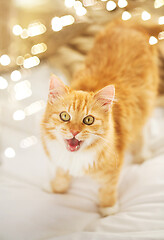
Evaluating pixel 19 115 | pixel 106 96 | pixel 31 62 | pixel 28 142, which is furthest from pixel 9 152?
pixel 106 96

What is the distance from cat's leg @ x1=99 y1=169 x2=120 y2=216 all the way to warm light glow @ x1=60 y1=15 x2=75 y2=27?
82 cm

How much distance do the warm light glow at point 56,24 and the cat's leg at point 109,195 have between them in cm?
88

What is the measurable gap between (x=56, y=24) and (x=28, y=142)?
0.68 m

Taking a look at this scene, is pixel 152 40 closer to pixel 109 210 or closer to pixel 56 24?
pixel 56 24

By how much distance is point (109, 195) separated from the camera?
0.96m

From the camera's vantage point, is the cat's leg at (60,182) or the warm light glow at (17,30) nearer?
the cat's leg at (60,182)

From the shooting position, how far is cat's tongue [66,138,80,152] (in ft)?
2.39

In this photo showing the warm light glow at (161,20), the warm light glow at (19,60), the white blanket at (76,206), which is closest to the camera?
the white blanket at (76,206)

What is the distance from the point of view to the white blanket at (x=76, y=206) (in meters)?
0.78

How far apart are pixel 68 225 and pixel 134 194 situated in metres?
0.30

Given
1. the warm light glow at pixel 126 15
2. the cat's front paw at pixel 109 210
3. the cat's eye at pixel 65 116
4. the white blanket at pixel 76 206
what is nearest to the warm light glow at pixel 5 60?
the white blanket at pixel 76 206

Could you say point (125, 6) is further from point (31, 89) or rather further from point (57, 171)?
point (57, 171)

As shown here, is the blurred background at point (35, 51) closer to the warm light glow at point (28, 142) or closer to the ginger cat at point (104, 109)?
the warm light glow at point (28, 142)

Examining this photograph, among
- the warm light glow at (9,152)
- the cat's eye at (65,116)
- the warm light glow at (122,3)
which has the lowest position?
the cat's eye at (65,116)
